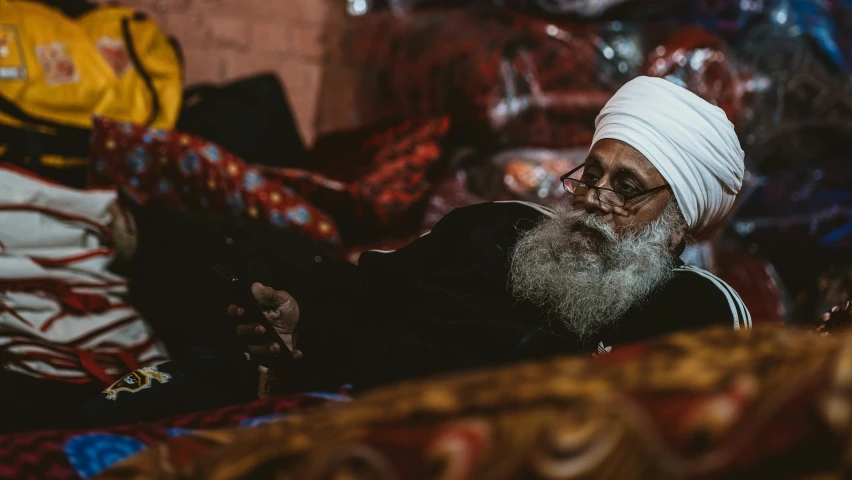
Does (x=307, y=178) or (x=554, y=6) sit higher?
(x=554, y=6)

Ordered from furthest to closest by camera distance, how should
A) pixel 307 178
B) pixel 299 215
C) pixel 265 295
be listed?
pixel 307 178
pixel 299 215
pixel 265 295

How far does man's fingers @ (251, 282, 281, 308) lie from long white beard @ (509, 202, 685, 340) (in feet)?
1.49

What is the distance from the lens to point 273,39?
3.11 meters

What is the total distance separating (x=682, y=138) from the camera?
150 cm

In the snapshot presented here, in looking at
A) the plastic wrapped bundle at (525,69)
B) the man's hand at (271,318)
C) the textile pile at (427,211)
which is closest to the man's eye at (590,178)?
the textile pile at (427,211)

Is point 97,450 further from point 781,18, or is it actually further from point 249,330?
point 781,18

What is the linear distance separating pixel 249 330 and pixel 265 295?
7 cm

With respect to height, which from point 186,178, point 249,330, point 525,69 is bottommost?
point 249,330

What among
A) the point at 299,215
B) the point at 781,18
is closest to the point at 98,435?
the point at 299,215

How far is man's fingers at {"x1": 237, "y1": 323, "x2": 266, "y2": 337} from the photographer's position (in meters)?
1.41

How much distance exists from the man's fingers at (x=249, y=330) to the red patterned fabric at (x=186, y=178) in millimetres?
712

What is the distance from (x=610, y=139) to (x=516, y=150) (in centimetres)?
96

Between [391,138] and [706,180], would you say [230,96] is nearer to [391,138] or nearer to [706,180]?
[391,138]

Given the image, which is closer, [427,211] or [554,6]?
[427,211]
